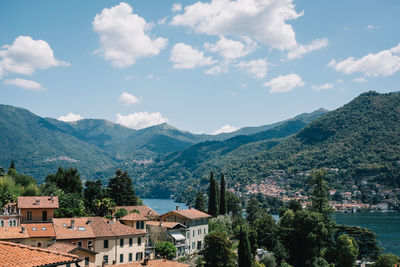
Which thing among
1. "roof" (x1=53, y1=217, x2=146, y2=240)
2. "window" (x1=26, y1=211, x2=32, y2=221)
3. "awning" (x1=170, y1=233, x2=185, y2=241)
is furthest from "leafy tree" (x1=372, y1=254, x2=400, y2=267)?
"window" (x1=26, y1=211, x2=32, y2=221)

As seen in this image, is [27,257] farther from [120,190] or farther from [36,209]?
[120,190]

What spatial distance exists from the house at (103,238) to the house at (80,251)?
2.24 metres

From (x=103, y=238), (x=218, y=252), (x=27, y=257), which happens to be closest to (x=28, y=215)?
(x=103, y=238)

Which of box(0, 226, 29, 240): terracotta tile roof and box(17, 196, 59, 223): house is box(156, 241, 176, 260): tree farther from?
box(0, 226, 29, 240): terracotta tile roof

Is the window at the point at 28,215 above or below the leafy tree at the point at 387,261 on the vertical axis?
above

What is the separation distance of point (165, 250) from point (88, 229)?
40.5 feet

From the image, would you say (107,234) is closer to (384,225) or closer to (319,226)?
(319,226)

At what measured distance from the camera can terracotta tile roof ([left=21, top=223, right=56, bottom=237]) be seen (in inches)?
1676

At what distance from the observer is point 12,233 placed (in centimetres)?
4128

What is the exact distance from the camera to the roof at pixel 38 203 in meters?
48.5

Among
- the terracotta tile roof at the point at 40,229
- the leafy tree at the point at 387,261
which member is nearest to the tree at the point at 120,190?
the terracotta tile roof at the point at 40,229

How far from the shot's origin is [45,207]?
161ft

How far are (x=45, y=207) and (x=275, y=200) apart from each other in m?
153

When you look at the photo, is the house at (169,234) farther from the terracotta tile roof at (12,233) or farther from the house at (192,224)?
the terracotta tile roof at (12,233)
